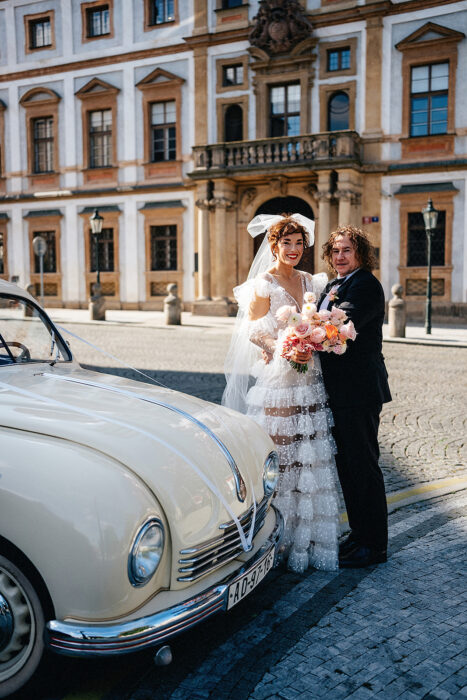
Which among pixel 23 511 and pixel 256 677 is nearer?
pixel 23 511

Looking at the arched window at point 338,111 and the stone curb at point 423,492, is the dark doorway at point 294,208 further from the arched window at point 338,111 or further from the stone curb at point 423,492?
the stone curb at point 423,492

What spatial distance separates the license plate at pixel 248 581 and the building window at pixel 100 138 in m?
26.5

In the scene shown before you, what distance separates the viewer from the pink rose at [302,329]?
354 centimetres

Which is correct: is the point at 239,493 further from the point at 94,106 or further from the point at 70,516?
the point at 94,106

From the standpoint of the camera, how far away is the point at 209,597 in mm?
2449

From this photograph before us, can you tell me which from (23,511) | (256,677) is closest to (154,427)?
(23,511)

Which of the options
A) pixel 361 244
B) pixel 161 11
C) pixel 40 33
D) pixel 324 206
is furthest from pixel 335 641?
pixel 40 33

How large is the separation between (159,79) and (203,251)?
7.59 meters

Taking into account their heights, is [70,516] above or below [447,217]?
below

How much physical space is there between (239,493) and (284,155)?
21207mm

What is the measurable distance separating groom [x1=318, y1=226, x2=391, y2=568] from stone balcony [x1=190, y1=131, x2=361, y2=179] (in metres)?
18.9

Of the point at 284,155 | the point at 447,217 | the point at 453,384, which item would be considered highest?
the point at 284,155

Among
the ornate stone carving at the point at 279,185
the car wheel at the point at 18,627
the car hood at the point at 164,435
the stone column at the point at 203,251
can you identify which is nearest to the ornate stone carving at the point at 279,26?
the ornate stone carving at the point at 279,185

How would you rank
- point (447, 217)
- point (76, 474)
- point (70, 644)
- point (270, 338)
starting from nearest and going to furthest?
point (70, 644) → point (76, 474) → point (270, 338) → point (447, 217)
